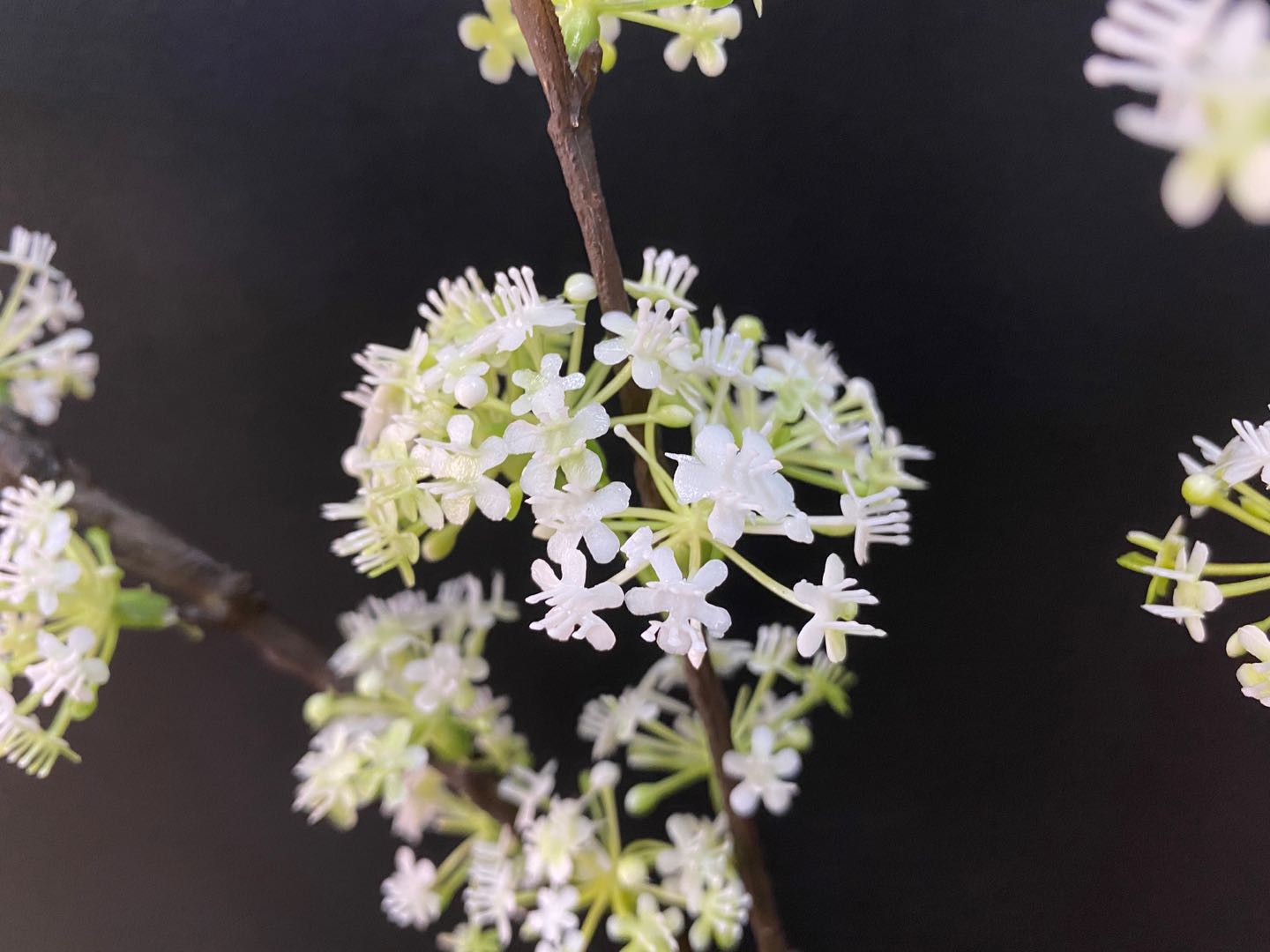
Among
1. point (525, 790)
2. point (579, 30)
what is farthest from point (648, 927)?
point (579, 30)

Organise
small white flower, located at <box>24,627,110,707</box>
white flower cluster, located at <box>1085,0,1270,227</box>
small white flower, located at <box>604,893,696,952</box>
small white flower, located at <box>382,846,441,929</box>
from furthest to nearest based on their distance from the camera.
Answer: small white flower, located at <box>382,846,441,929</box> → small white flower, located at <box>604,893,696,952</box> → small white flower, located at <box>24,627,110,707</box> → white flower cluster, located at <box>1085,0,1270,227</box>

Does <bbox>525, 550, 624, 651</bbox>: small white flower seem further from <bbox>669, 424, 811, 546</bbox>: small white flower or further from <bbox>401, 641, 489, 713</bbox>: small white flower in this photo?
<bbox>401, 641, 489, 713</bbox>: small white flower

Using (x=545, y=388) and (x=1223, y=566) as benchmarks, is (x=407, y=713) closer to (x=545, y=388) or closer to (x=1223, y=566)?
(x=545, y=388)

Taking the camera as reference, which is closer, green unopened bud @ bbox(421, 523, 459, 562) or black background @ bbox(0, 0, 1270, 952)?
green unopened bud @ bbox(421, 523, 459, 562)

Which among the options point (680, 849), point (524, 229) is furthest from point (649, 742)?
point (524, 229)

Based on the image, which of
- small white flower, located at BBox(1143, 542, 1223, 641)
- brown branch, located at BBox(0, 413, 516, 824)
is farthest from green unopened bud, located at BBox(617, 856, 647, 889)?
small white flower, located at BBox(1143, 542, 1223, 641)

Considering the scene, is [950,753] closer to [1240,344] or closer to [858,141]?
[1240,344]
